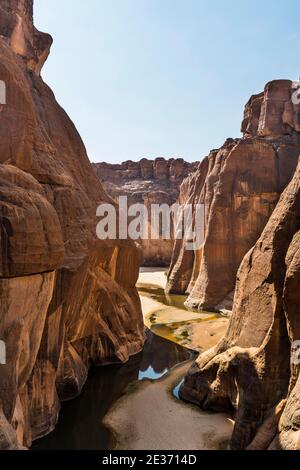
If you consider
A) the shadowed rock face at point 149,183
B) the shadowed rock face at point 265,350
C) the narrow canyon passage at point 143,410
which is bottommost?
the narrow canyon passage at point 143,410

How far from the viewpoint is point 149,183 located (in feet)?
232

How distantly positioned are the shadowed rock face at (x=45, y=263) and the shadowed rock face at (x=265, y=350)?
5.16 m

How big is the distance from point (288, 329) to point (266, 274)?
1838 mm

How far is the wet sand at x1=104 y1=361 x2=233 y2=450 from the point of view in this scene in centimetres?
1027

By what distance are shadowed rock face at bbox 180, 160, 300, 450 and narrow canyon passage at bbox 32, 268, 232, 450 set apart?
3.28 feet

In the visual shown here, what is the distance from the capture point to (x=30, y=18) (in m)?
19.1

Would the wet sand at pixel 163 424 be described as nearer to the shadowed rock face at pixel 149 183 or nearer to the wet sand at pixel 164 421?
the wet sand at pixel 164 421

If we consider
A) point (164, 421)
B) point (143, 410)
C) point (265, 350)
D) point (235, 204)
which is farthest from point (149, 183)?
point (265, 350)

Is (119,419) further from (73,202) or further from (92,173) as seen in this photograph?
(92,173)

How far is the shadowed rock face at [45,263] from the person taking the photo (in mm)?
8094


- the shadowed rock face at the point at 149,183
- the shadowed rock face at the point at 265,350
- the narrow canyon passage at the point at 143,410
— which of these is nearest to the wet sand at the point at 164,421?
the narrow canyon passage at the point at 143,410

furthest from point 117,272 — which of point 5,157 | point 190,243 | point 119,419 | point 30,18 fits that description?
point 190,243

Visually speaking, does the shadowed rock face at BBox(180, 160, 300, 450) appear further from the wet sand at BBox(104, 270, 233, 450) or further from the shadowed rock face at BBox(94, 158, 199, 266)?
the shadowed rock face at BBox(94, 158, 199, 266)

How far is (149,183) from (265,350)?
205ft
